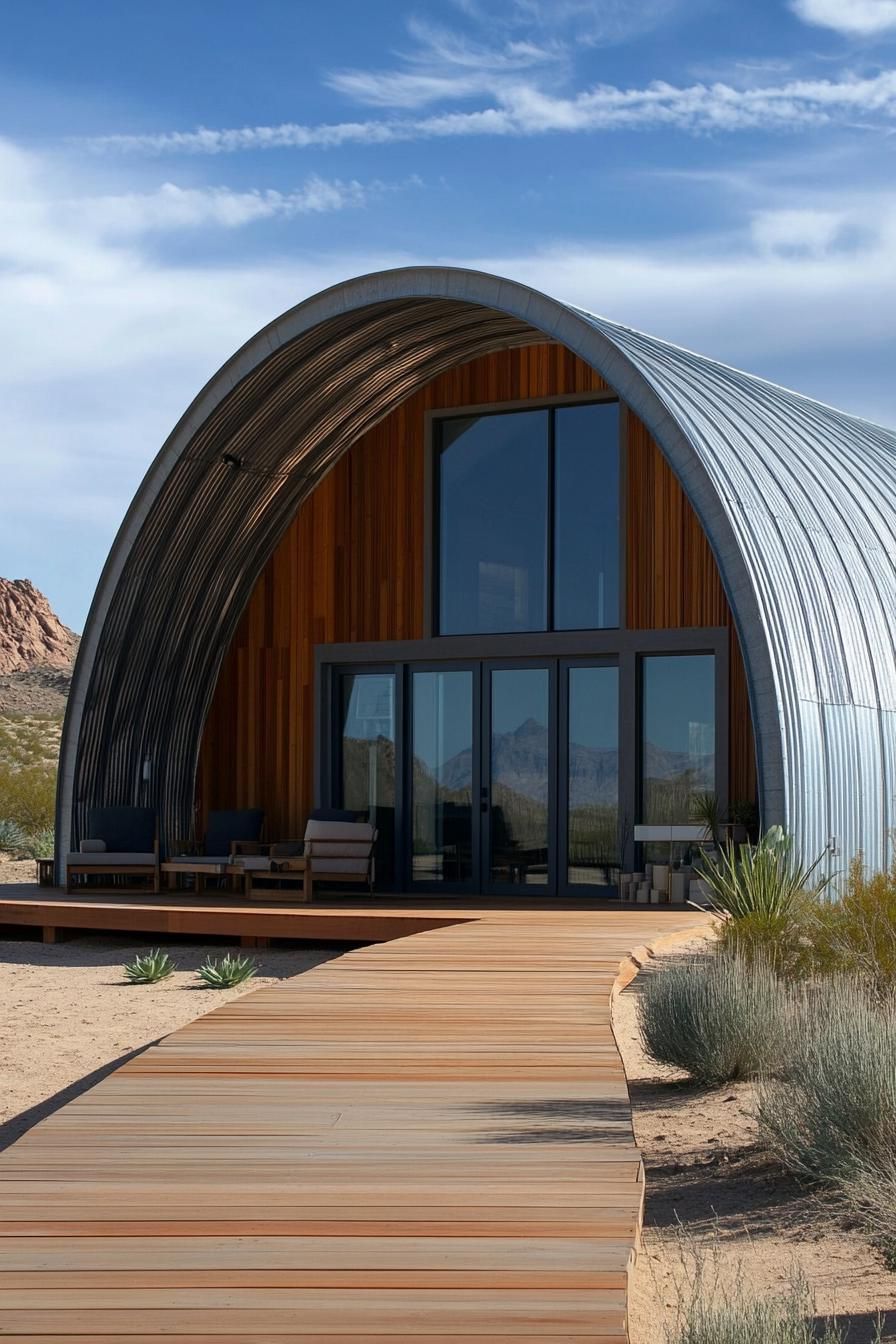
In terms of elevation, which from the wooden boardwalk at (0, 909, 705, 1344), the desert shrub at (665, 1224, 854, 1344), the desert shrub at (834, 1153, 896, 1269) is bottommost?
the desert shrub at (834, 1153, 896, 1269)

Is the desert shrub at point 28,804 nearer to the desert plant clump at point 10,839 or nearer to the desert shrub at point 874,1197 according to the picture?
the desert plant clump at point 10,839

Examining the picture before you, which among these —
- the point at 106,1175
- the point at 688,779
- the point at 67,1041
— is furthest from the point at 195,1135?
the point at 688,779

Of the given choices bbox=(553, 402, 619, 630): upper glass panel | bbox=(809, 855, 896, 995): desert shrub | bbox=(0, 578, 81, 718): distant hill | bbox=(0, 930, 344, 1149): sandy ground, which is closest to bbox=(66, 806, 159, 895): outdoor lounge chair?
bbox=(0, 930, 344, 1149): sandy ground

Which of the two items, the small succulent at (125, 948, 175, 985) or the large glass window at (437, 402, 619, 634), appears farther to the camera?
the large glass window at (437, 402, 619, 634)

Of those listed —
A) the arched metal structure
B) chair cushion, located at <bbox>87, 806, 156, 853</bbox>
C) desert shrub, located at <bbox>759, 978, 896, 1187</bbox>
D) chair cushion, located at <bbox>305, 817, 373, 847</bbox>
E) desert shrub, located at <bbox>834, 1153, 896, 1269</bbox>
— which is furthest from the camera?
chair cushion, located at <bbox>87, 806, 156, 853</bbox>

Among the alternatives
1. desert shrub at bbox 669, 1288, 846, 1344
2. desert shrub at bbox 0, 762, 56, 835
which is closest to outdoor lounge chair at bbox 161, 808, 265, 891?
desert shrub at bbox 0, 762, 56, 835

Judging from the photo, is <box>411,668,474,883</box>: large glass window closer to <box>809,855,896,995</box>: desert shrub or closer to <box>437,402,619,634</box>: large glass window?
<box>437,402,619,634</box>: large glass window

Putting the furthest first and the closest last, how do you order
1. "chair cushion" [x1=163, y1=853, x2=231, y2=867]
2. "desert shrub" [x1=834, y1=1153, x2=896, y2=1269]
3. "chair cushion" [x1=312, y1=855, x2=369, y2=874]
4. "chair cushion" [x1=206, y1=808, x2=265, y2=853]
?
"chair cushion" [x1=206, y1=808, x2=265, y2=853] < "chair cushion" [x1=163, y1=853, x2=231, y2=867] < "chair cushion" [x1=312, y1=855, x2=369, y2=874] < "desert shrub" [x1=834, y1=1153, x2=896, y2=1269]

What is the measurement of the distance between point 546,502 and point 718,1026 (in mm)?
8212

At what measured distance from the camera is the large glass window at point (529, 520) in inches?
561

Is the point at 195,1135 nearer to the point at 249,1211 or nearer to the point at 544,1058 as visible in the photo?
the point at 249,1211

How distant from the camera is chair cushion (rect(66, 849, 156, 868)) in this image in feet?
46.1

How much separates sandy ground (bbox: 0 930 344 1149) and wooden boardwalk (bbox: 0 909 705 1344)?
4.96 ft

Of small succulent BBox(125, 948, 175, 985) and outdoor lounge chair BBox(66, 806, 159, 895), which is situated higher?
outdoor lounge chair BBox(66, 806, 159, 895)
